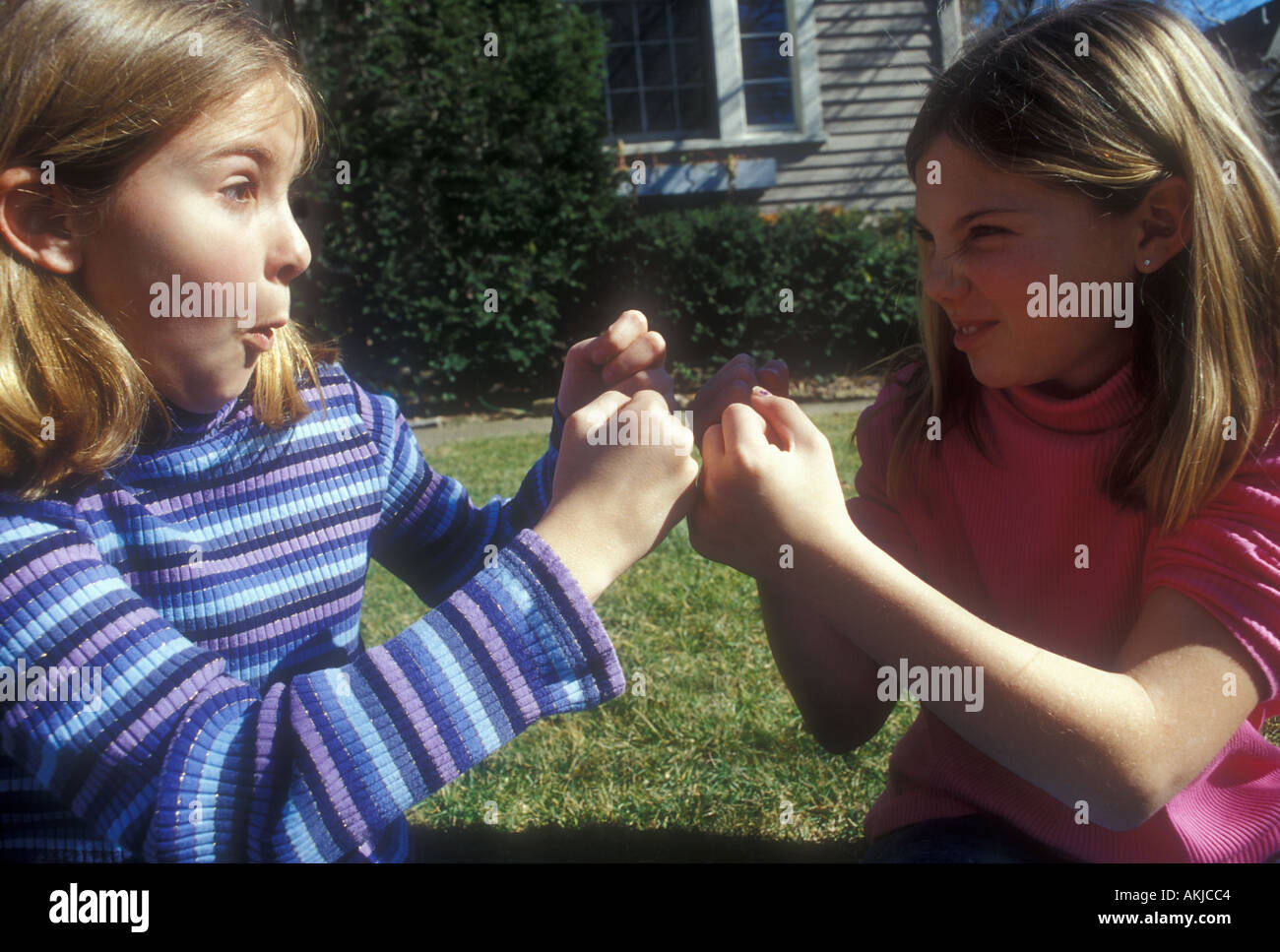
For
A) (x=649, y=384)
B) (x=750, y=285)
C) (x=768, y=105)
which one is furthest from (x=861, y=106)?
(x=649, y=384)

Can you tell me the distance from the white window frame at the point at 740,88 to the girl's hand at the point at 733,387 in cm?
781

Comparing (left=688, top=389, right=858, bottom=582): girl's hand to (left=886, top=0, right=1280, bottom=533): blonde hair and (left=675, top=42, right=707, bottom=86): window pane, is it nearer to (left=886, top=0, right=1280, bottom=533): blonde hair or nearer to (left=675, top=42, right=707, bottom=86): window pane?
(left=886, top=0, right=1280, bottom=533): blonde hair

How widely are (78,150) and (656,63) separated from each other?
8870 mm

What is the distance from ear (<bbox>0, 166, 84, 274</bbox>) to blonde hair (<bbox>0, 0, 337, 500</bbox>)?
0.01 m

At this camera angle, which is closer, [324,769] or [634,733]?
[324,769]

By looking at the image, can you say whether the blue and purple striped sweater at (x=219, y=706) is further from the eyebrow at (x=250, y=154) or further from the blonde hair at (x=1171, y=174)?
the blonde hair at (x=1171, y=174)

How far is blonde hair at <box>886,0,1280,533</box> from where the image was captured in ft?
4.65

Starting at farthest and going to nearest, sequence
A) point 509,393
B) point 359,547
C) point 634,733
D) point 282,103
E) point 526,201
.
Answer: point 509,393 < point 526,201 < point 634,733 < point 359,547 < point 282,103

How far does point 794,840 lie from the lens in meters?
2.02

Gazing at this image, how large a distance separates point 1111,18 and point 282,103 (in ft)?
3.94

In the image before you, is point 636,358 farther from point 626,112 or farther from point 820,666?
point 626,112

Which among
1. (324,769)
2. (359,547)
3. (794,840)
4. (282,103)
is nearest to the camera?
(324,769)
